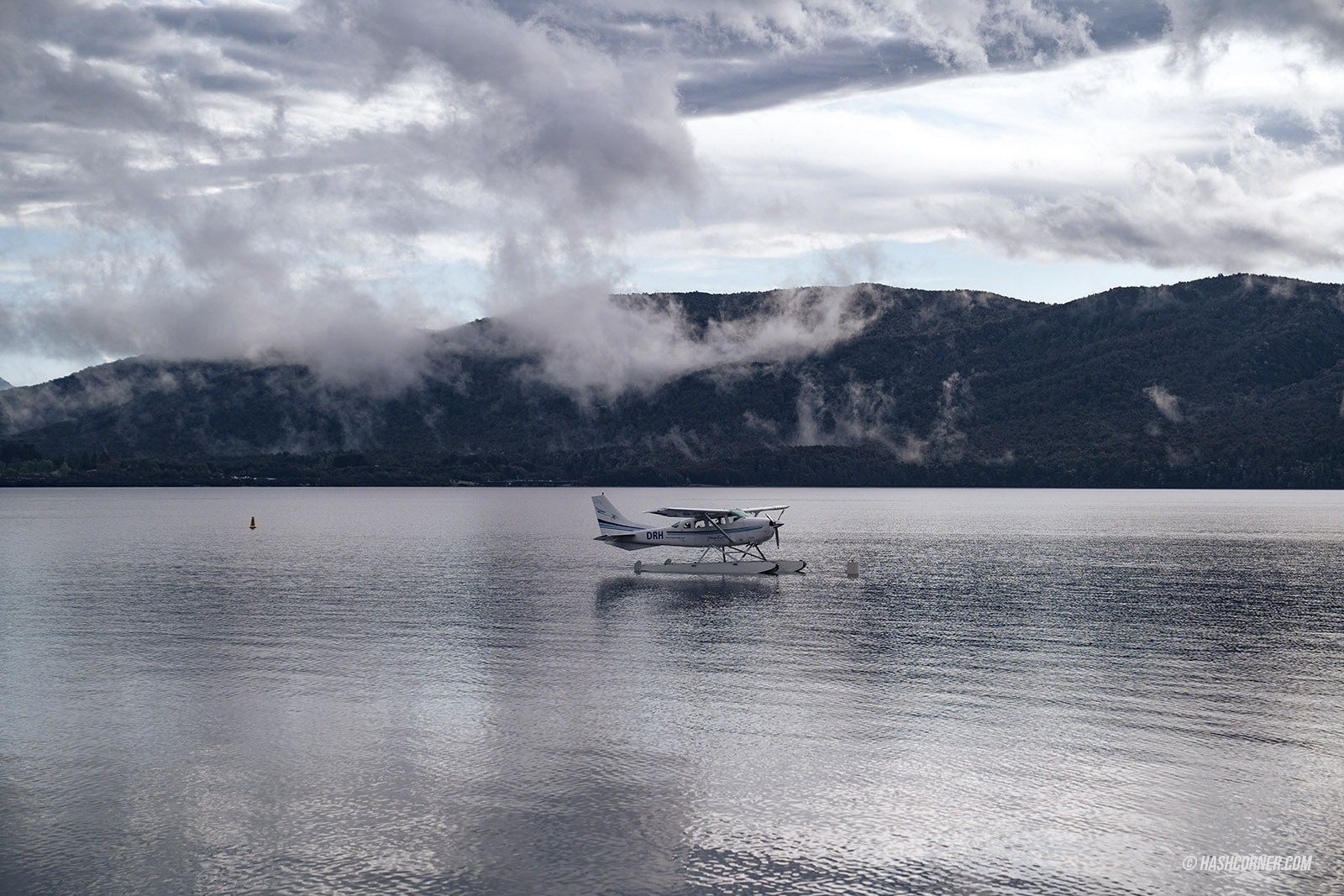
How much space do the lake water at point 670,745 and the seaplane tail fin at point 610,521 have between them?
77.8ft

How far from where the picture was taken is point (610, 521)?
302 feet

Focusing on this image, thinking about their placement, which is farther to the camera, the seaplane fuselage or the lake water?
the seaplane fuselage

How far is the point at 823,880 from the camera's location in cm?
2047

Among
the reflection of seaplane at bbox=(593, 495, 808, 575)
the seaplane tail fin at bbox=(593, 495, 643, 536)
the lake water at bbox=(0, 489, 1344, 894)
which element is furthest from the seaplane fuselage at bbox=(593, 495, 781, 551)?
the lake water at bbox=(0, 489, 1344, 894)

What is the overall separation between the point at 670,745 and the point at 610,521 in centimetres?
6219

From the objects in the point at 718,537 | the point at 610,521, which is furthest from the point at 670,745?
the point at 610,521

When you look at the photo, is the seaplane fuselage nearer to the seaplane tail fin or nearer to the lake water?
the seaplane tail fin

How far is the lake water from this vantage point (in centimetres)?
2134

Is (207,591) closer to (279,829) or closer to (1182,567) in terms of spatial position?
(279,829)

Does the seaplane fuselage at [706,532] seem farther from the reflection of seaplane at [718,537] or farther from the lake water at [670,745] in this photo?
the lake water at [670,745]

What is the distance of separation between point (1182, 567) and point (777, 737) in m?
75.0

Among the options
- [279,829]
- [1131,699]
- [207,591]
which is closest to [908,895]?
[279,829]

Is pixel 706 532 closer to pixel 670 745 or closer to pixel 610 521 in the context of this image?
pixel 610 521

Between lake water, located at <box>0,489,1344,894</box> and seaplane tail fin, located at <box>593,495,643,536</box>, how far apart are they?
77.8 ft
